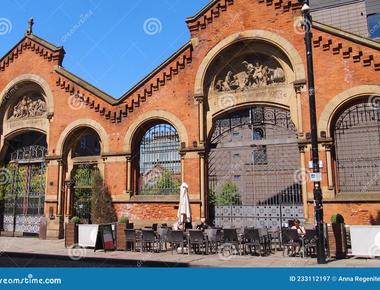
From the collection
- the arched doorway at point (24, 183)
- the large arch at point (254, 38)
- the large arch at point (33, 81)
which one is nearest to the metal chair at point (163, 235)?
the large arch at point (254, 38)

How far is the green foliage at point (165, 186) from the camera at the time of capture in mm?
18017

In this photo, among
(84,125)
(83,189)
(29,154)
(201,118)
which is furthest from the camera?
(29,154)

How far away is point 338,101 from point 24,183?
721 inches

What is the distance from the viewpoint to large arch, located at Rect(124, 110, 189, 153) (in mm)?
17647

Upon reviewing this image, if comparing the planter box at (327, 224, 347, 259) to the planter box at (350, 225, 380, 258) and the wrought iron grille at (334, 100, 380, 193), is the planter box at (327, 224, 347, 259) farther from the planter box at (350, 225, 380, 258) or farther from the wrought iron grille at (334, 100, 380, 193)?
the wrought iron grille at (334, 100, 380, 193)

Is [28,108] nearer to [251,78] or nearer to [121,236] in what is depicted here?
[121,236]

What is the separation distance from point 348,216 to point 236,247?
4690 millimetres

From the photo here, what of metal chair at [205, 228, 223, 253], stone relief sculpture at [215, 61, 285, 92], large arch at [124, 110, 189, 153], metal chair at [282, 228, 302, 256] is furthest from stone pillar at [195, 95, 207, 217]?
metal chair at [282, 228, 302, 256]

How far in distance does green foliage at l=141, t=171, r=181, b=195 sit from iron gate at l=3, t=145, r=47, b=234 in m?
7.31

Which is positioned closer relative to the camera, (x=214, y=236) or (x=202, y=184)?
(x=214, y=236)

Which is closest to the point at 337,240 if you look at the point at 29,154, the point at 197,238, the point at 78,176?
the point at 197,238

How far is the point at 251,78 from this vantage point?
1725cm

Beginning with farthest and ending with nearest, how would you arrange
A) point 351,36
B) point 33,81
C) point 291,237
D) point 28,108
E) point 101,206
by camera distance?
point 28,108 < point 33,81 < point 101,206 < point 351,36 < point 291,237

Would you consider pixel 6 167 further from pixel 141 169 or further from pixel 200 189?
pixel 200 189
